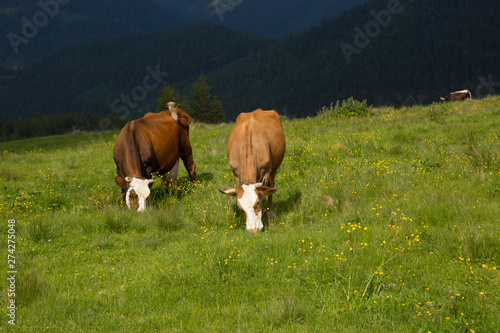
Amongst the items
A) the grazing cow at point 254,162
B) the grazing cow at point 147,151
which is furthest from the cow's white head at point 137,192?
the grazing cow at point 254,162

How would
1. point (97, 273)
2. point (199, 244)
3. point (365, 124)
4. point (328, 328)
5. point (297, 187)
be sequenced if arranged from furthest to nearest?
point (365, 124)
point (297, 187)
point (199, 244)
point (97, 273)
point (328, 328)

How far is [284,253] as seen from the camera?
614cm

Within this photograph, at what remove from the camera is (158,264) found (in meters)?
6.37

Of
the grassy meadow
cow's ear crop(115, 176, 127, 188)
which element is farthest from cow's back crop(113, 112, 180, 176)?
the grassy meadow

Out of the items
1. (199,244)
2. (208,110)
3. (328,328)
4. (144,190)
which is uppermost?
(208,110)

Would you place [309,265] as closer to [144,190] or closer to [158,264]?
[158,264]

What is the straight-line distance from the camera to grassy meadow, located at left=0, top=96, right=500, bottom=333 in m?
4.77

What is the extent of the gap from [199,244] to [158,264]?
0.85 meters

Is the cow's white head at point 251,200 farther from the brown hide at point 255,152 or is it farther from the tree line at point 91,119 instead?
the tree line at point 91,119

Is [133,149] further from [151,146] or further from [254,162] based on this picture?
[254,162]

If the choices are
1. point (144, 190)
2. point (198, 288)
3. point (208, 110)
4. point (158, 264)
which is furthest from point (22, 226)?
point (208, 110)

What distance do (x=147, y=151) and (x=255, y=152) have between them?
11.4ft

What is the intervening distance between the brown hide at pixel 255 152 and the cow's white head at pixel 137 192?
7.46 feet
